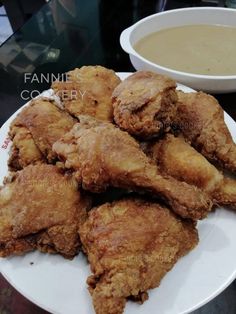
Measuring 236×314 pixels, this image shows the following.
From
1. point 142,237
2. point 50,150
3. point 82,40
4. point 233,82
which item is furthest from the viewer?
point 82,40

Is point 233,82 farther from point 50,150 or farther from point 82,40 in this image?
point 82,40

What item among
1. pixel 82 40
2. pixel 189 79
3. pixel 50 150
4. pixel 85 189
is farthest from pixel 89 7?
pixel 85 189

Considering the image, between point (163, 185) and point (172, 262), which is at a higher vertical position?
point (163, 185)

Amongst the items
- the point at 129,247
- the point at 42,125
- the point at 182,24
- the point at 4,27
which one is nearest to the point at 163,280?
the point at 129,247

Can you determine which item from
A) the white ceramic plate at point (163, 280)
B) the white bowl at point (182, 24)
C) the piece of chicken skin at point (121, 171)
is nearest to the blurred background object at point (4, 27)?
the white bowl at point (182, 24)

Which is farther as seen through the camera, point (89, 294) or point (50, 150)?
point (50, 150)

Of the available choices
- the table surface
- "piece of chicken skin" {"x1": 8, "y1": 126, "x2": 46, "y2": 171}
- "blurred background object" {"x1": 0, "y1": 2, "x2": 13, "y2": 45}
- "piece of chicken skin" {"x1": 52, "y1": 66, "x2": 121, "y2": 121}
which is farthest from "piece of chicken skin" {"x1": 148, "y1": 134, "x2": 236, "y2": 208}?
"blurred background object" {"x1": 0, "y1": 2, "x2": 13, "y2": 45}

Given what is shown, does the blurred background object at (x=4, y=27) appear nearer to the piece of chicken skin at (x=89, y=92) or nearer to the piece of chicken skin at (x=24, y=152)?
the piece of chicken skin at (x=89, y=92)

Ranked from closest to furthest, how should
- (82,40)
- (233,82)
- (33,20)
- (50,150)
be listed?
(50,150), (233,82), (82,40), (33,20)
